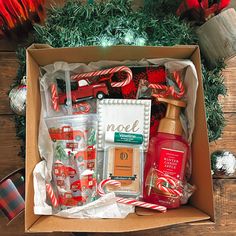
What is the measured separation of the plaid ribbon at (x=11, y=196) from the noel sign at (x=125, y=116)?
237 millimetres

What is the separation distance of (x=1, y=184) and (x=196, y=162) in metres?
0.49

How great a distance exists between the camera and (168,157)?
0.93m

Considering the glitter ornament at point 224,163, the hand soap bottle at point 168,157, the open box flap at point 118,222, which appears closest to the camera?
the open box flap at point 118,222

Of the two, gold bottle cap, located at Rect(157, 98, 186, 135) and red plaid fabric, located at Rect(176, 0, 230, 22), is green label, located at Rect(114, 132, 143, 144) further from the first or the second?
red plaid fabric, located at Rect(176, 0, 230, 22)

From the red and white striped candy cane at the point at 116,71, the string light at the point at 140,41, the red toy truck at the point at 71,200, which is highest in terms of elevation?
the string light at the point at 140,41

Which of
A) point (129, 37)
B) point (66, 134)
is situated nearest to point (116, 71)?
point (129, 37)

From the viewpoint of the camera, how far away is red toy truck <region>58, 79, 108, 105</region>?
957 millimetres

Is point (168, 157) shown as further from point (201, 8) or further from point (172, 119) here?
point (201, 8)

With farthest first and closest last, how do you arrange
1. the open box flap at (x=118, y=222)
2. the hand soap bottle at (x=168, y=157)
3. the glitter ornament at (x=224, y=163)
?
the glitter ornament at (x=224, y=163) → the hand soap bottle at (x=168, y=157) → the open box flap at (x=118, y=222)

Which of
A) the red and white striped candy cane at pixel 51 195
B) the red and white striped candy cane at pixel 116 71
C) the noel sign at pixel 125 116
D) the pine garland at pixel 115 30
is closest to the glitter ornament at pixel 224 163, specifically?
the pine garland at pixel 115 30

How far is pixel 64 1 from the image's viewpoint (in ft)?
3.59

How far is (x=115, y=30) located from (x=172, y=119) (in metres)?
0.26

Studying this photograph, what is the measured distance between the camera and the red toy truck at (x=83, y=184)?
94 centimetres

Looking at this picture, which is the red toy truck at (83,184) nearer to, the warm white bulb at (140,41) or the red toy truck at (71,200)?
the red toy truck at (71,200)
